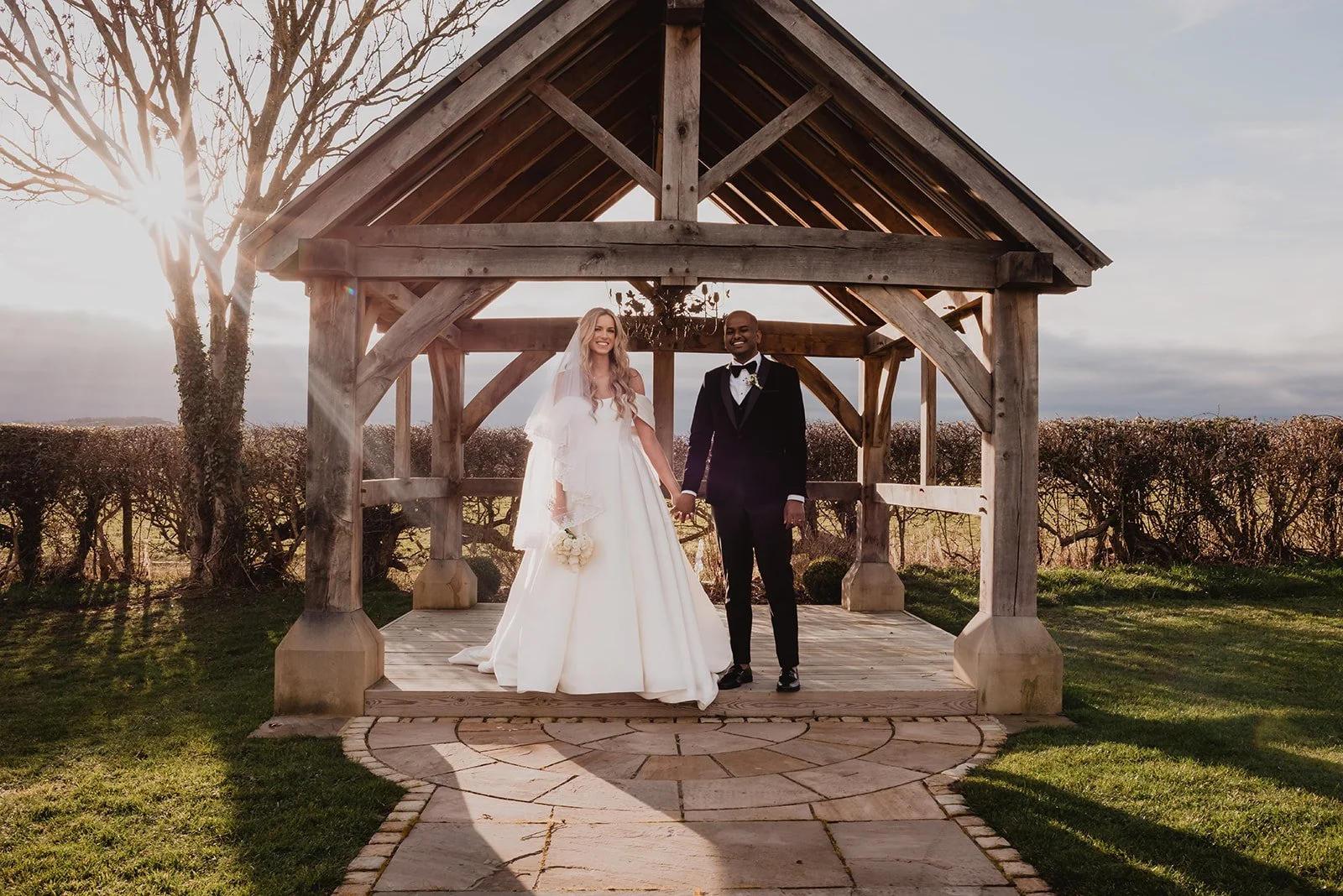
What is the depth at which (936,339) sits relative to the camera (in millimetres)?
5445

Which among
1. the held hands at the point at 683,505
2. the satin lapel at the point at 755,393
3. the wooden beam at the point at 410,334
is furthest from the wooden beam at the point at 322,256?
the satin lapel at the point at 755,393

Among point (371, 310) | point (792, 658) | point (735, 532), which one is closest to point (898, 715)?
point (792, 658)

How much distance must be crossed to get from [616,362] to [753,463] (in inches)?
37.9

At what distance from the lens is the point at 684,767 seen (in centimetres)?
432

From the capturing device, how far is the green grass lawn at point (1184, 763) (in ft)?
10.9

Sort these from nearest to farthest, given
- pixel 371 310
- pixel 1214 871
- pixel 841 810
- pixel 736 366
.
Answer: pixel 1214 871
pixel 841 810
pixel 736 366
pixel 371 310

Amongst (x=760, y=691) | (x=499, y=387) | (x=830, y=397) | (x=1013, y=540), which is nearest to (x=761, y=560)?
(x=760, y=691)

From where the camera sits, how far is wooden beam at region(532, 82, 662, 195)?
5387 millimetres

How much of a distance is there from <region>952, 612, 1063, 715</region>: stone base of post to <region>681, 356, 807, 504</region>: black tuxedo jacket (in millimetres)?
1501

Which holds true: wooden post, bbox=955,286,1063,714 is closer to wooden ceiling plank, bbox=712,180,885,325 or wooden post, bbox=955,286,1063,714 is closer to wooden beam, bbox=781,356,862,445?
wooden ceiling plank, bbox=712,180,885,325

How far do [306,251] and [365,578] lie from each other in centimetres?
581

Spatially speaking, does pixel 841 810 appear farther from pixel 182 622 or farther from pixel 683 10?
pixel 182 622

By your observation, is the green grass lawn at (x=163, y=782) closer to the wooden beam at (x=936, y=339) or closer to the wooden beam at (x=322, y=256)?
the wooden beam at (x=322, y=256)

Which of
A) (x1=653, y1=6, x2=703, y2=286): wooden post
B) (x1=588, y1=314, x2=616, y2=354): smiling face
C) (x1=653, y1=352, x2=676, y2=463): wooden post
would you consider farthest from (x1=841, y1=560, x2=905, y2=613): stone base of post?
Result: (x1=588, y1=314, x2=616, y2=354): smiling face
